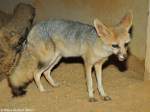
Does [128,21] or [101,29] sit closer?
[101,29]

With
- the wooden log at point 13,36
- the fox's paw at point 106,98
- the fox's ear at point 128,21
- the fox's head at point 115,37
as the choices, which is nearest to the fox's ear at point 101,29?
the fox's head at point 115,37

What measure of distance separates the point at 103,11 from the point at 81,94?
1.55 meters

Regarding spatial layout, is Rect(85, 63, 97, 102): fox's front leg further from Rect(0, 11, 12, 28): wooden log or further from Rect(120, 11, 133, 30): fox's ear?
Rect(0, 11, 12, 28): wooden log

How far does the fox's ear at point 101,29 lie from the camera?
5.25 metres

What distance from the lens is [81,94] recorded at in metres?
5.93

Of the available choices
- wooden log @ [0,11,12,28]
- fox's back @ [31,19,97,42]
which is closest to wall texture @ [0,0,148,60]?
wooden log @ [0,11,12,28]

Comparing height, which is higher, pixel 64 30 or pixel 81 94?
pixel 64 30

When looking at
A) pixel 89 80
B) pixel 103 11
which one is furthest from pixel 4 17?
pixel 89 80

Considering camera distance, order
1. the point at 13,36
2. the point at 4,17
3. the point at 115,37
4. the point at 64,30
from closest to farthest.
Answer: the point at 115,37 → the point at 64,30 → the point at 13,36 → the point at 4,17

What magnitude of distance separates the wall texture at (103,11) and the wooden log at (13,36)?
0.29 metres

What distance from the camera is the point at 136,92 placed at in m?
5.88

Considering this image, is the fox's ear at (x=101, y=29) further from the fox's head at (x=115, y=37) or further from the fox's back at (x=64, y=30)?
the fox's back at (x=64, y=30)

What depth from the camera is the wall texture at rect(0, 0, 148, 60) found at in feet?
20.6

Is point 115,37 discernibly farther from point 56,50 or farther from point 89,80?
point 56,50
